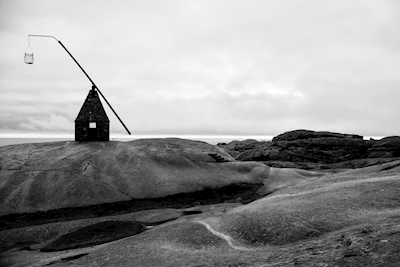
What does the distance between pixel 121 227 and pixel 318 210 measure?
13631 mm

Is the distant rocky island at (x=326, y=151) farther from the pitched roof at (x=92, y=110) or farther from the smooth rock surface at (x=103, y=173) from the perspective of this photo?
the pitched roof at (x=92, y=110)

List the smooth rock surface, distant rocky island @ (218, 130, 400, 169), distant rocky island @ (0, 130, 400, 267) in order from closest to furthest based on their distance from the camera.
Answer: distant rocky island @ (0, 130, 400, 267)
the smooth rock surface
distant rocky island @ (218, 130, 400, 169)

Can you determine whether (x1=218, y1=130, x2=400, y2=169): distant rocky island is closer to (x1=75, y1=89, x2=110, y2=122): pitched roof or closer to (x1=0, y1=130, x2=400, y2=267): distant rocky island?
(x1=0, y1=130, x2=400, y2=267): distant rocky island

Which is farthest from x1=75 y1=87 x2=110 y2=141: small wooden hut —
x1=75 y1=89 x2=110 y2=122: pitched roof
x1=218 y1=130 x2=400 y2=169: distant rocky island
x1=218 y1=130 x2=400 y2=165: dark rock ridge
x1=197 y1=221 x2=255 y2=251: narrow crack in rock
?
x1=218 y1=130 x2=400 y2=165: dark rock ridge

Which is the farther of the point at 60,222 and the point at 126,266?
the point at 60,222

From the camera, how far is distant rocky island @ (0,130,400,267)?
1195 centimetres

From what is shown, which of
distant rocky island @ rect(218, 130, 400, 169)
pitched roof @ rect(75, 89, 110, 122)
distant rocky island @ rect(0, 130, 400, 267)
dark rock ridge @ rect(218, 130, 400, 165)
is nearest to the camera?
distant rocky island @ rect(0, 130, 400, 267)

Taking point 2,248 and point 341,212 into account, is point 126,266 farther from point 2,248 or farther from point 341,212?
point 2,248

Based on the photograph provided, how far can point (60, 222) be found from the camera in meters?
23.9

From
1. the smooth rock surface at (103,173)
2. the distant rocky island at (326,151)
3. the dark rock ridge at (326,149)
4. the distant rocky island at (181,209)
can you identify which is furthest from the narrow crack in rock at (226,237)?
the dark rock ridge at (326,149)

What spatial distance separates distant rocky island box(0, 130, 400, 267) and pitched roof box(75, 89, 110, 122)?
3.13m

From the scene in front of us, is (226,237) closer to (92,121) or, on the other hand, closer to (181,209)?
(181,209)

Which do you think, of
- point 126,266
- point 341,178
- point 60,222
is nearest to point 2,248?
point 60,222

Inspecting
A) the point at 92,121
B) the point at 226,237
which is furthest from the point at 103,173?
the point at 226,237
